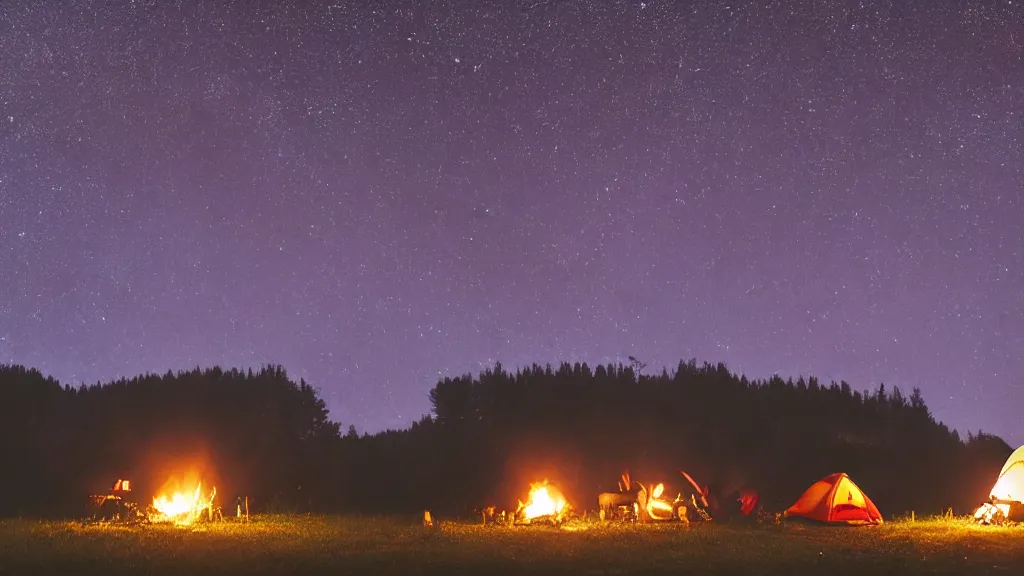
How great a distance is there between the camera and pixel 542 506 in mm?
26406

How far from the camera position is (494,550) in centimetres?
1808

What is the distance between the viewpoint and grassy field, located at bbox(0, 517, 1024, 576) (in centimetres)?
1521

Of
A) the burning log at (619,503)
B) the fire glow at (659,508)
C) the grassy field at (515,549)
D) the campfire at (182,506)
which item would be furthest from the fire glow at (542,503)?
the campfire at (182,506)

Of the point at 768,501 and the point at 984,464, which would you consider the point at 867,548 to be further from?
the point at 984,464

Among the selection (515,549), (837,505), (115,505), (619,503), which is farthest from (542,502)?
(115,505)

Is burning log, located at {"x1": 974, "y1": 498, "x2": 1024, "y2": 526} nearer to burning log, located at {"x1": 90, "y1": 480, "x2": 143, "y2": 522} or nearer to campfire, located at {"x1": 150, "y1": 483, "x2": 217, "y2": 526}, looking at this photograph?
campfire, located at {"x1": 150, "y1": 483, "x2": 217, "y2": 526}

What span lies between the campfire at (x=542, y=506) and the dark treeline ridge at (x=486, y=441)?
830 centimetres

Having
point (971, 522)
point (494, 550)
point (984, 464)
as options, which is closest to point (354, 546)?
point (494, 550)

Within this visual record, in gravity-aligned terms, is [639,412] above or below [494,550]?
above

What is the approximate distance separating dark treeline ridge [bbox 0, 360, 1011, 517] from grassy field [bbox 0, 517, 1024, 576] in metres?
12.3

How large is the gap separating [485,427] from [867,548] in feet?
86.9

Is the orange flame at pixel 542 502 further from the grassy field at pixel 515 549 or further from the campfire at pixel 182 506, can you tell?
the campfire at pixel 182 506

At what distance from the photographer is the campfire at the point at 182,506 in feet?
88.3

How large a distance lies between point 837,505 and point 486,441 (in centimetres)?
1988
